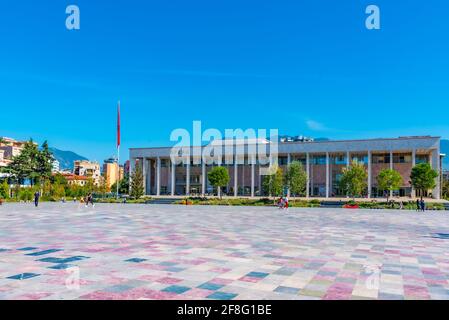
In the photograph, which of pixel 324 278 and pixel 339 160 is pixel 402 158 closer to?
pixel 339 160

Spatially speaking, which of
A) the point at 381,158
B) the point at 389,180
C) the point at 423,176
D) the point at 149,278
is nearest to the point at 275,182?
the point at 389,180

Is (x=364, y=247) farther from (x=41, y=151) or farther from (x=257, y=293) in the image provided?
(x=41, y=151)

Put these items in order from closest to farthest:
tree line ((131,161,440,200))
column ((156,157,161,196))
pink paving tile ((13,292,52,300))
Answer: pink paving tile ((13,292,52,300))
tree line ((131,161,440,200))
column ((156,157,161,196))

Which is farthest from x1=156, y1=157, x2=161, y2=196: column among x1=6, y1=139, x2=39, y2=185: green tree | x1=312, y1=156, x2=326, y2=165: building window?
x1=312, y1=156, x2=326, y2=165: building window

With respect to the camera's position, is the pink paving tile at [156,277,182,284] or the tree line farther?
the tree line

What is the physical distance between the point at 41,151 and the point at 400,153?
69.8 metres

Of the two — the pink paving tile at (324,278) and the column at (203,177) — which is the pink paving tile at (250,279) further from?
the column at (203,177)

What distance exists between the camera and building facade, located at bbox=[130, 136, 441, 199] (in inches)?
2899

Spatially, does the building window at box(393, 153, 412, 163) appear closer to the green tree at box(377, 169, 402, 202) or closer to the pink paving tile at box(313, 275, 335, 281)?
the green tree at box(377, 169, 402, 202)

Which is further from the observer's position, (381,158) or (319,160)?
(319,160)

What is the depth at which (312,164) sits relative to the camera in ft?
269

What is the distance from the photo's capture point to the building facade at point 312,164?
73.6m

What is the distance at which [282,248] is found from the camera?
41.8ft
